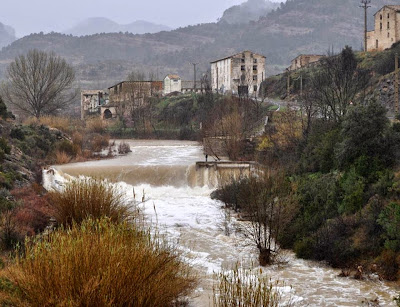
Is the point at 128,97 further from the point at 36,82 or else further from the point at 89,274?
the point at 89,274

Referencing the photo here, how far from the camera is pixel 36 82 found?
172 ft

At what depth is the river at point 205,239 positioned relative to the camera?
38.7 ft

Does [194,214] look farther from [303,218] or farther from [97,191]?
[97,191]

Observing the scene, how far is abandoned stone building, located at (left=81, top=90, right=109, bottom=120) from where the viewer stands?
85900mm

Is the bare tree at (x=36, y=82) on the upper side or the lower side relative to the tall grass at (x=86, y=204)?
upper

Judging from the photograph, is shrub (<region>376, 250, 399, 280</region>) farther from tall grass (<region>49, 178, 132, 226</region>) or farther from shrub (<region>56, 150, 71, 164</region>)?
shrub (<region>56, 150, 71, 164</region>)

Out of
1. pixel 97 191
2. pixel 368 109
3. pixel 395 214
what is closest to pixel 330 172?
pixel 368 109

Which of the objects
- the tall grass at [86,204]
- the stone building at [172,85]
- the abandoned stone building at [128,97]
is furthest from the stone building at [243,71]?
the tall grass at [86,204]

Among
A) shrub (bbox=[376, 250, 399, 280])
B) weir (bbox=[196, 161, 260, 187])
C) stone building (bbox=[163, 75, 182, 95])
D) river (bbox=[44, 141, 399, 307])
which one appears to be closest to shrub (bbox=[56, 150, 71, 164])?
river (bbox=[44, 141, 399, 307])

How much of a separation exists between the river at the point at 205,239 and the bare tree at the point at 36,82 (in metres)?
25.8

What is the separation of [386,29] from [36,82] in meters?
37.1

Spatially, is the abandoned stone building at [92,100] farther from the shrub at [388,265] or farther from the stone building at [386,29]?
the shrub at [388,265]

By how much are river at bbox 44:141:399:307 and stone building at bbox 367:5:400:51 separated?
3382 cm

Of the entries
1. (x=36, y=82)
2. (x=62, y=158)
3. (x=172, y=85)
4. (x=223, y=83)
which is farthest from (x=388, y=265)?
(x=172, y=85)
